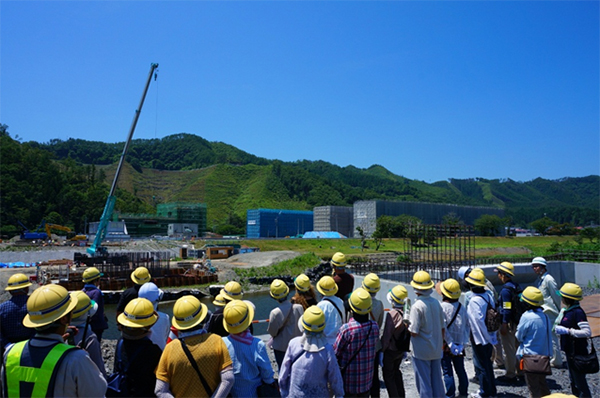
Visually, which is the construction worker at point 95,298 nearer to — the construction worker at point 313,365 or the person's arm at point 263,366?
the person's arm at point 263,366

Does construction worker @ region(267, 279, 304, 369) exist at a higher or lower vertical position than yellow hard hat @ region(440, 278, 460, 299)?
lower

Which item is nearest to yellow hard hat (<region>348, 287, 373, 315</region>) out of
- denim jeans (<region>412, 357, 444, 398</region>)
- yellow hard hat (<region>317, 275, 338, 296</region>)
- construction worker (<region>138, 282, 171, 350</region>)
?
yellow hard hat (<region>317, 275, 338, 296</region>)

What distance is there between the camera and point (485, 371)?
17.2ft

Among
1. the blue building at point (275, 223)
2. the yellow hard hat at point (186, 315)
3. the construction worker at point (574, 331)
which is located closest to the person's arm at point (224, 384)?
the yellow hard hat at point (186, 315)

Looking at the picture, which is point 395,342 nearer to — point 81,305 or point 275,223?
point 81,305

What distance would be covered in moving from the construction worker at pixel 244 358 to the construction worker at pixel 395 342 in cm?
177

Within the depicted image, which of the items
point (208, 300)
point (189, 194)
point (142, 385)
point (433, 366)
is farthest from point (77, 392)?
point (189, 194)

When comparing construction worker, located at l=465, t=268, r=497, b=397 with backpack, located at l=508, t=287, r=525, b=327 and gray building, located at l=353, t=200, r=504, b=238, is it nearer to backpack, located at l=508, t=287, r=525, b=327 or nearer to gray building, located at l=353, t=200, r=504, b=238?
backpack, located at l=508, t=287, r=525, b=327

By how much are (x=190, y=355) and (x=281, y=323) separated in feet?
6.57

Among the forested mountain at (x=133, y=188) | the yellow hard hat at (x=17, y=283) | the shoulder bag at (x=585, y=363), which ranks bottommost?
the shoulder bag at (x=585, y=363)

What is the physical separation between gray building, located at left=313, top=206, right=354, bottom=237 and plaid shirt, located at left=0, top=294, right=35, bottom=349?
84.8m

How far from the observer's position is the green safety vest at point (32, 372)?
8.34 ft

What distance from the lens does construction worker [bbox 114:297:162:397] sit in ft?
10.5

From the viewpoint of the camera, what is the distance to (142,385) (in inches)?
126
